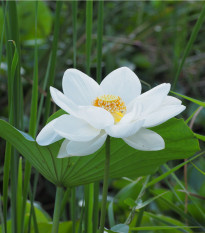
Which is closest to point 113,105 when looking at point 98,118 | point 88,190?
point 98,118

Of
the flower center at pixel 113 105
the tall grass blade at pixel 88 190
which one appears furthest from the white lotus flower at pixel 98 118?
the tall grass blade at pixel 88 190

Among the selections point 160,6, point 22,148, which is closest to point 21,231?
point 22,148

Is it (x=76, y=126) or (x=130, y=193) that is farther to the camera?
(x=130, y=193)

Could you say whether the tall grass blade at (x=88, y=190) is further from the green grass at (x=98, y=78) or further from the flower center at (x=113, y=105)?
the flower center at (x=113, y=105)

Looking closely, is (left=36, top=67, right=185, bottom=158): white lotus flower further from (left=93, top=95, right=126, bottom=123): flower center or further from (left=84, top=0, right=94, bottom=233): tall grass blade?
(left=84, top=0, right=94, bottom=233): tall grass blade

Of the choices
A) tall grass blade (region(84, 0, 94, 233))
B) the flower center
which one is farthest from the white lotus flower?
tall grass blade (region(84, 0, 94, 233))

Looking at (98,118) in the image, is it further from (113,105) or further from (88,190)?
(88,190)

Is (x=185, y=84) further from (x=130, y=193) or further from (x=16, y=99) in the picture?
Result: (x=16, y=99)
